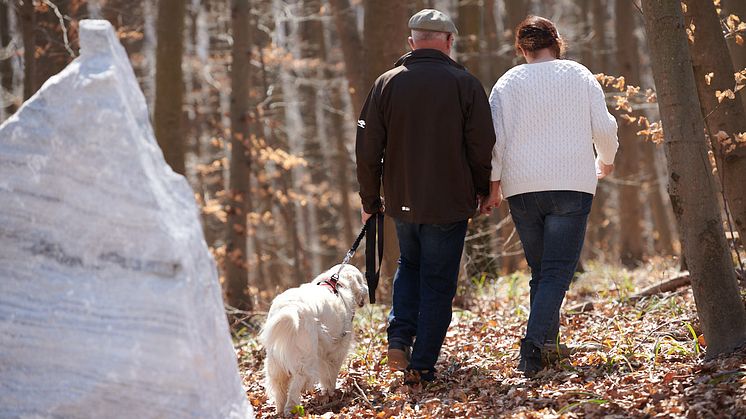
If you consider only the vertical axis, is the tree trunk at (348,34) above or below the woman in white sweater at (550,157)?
above

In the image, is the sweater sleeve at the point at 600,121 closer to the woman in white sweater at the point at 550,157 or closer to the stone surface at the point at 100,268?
the woman in white sweater at the point at 550,157

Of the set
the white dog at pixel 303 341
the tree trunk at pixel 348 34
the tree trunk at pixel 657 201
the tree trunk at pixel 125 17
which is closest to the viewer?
the white dog at pixel 303 341

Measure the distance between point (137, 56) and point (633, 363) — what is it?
53.5 ft

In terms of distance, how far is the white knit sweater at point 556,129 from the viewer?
5.41 meters

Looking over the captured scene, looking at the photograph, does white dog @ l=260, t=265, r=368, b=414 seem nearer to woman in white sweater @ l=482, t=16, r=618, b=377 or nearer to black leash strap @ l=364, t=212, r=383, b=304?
black leash strap @ l=364, t=212, r=383, b=304

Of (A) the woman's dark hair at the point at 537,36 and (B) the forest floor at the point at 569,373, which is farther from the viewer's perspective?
(A) the woman's dark hair at the point at 537,36

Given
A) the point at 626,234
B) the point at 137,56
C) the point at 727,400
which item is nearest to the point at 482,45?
the point at 626,234

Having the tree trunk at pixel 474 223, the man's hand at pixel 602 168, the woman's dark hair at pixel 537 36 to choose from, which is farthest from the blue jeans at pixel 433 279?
the tree trunk at pixel 474 223

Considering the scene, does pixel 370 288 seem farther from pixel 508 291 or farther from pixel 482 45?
pixel 482 45

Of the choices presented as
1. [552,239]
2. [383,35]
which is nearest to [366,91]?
[383,35]

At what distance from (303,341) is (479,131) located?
181cm

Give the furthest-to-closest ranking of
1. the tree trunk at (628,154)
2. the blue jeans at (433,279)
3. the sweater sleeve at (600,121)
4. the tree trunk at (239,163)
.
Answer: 1. the tree trunk at (628,154)
2. the tree trunk at (239,163)
3. the blue jeans at (433,279)
4. the sweater sleeve at (600,121)

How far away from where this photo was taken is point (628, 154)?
15.0 m

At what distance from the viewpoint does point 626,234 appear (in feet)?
48.9
